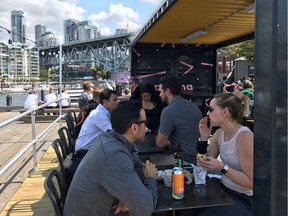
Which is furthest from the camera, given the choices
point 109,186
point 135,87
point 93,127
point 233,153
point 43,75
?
point 43,75

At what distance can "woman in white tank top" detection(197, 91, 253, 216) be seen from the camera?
2439 mm

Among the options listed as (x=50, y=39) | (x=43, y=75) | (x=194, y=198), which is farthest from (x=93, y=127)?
(x=43, y=75)

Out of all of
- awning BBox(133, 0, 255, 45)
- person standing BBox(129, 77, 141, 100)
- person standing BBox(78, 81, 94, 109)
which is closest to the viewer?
awning BBox(133, 0, 255, 45)

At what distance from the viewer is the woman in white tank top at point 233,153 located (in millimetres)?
2439

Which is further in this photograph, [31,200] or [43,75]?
[43,75]

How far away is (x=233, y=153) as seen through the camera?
261 centimetres

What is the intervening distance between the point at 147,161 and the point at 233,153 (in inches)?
28.6

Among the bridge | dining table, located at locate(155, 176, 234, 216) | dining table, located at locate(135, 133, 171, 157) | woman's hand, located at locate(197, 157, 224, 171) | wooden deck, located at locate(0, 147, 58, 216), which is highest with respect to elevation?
the bridge

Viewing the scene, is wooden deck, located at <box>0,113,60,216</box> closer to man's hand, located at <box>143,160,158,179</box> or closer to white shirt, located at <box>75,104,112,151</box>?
white shirt, located at <box>75,104,112,151</box>

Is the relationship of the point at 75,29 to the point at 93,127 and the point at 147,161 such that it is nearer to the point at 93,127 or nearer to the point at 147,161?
the point at 93,127

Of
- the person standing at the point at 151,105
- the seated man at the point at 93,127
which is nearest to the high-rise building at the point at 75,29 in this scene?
the person standing at the point at 151,105

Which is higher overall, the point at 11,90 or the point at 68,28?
the point at 68,28

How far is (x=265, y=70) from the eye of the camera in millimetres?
1316

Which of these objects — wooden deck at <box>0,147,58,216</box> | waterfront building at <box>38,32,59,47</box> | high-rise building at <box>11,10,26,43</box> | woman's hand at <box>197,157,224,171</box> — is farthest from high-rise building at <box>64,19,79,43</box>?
high-rise building at <box>11,10,26,43</box>
